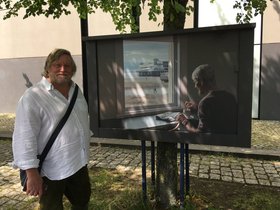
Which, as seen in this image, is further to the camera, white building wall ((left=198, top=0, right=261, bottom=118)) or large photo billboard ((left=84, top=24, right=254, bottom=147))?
white building wall ((left=198, top=0, right=261, bottom=118))

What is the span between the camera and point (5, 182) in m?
4.55

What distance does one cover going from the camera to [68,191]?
9.07 ft

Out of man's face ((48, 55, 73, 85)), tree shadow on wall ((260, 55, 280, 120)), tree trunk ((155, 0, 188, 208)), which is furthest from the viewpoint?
tree shadow on wall ((260, 55, 280, 120))

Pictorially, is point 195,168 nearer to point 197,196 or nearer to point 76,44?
point 197,196

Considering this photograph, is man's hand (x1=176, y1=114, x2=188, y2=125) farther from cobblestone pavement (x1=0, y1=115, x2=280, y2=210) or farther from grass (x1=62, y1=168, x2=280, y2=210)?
cobblestone pavement (x1=0, y1=115, x2=280, y2=210)

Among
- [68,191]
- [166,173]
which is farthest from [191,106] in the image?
[68,191]

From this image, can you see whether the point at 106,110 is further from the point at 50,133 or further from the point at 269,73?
the point at 269,73

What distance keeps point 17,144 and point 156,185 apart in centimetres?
175

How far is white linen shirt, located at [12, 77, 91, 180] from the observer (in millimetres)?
2277

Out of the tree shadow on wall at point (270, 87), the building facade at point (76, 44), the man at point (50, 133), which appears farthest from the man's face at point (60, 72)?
Answer: the tree shadow on wall at point (270, 87)

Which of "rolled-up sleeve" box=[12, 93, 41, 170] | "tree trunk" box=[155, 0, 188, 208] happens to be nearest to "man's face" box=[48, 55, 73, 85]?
"rolled-up sleeve" box=[12, 93, 41, 170]

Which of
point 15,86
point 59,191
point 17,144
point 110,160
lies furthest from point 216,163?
point 15,86

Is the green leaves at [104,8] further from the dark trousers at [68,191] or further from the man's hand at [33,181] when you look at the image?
the man's hand at [33,181]

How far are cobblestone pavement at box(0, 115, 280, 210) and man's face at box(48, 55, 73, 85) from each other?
194 cm
